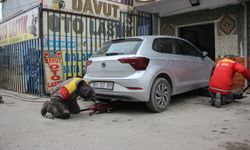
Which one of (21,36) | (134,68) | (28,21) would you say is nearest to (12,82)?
(21,36)

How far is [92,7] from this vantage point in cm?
975

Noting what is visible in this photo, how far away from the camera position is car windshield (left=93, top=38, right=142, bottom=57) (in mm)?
5585

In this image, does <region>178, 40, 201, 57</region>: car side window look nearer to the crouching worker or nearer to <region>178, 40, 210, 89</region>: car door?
<region>178, 40, 210, 89</region>: car door

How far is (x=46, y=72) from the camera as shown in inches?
303

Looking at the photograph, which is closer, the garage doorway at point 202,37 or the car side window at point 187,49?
the car side window at point 187,49

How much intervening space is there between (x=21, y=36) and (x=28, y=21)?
0.95 metres

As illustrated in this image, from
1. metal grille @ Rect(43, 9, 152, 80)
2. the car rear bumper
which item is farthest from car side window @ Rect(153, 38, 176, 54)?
metal grille @ Rect(43, 9, 152, 80)

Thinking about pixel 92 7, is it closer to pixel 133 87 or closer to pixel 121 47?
pixel 121 47

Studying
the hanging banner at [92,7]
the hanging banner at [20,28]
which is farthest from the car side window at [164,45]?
the hanging banner at [92,7]

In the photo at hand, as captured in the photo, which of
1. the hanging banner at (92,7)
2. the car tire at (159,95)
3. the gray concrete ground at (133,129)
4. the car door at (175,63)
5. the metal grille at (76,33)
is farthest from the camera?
the hanging banner at (92,7)

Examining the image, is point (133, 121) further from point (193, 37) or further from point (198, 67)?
point (193, 37)

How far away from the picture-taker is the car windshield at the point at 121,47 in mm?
5585

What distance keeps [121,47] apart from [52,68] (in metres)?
2.90

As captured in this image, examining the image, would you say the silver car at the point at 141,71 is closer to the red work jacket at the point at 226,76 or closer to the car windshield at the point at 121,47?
the car windshield at the point at 121,47
